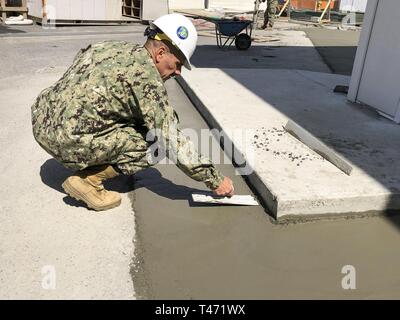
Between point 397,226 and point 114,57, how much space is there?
2.19 m

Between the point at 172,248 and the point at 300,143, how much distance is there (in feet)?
5.96

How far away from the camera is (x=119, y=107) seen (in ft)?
8.35

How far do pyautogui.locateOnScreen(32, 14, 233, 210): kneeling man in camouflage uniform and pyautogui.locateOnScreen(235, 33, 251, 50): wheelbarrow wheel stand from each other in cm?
816

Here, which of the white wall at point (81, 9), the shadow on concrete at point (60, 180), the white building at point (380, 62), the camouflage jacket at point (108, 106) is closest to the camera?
the camouflage jacket at point (108, 106)

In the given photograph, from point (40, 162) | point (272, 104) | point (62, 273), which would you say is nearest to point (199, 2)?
point (272, 104)

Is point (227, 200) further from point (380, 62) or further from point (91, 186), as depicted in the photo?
point (380, 62)

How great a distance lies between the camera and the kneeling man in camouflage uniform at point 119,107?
7.94ft

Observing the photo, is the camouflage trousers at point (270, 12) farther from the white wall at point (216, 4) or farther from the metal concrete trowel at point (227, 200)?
the metal concrete trowel at point (227, 200)

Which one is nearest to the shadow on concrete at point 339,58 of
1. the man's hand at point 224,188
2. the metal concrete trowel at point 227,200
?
the metal concrete trowel at point 227,200

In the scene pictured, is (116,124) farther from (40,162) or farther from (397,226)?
(397,226)

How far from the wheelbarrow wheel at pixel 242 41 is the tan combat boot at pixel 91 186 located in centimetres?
823

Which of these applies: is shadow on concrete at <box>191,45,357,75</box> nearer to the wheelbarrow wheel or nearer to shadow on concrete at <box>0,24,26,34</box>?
the wheelbarrow wheel

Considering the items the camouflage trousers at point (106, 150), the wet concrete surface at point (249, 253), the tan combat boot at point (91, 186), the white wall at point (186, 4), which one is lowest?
the wet concrete surface at point (249, 253)

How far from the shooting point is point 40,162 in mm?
3635
